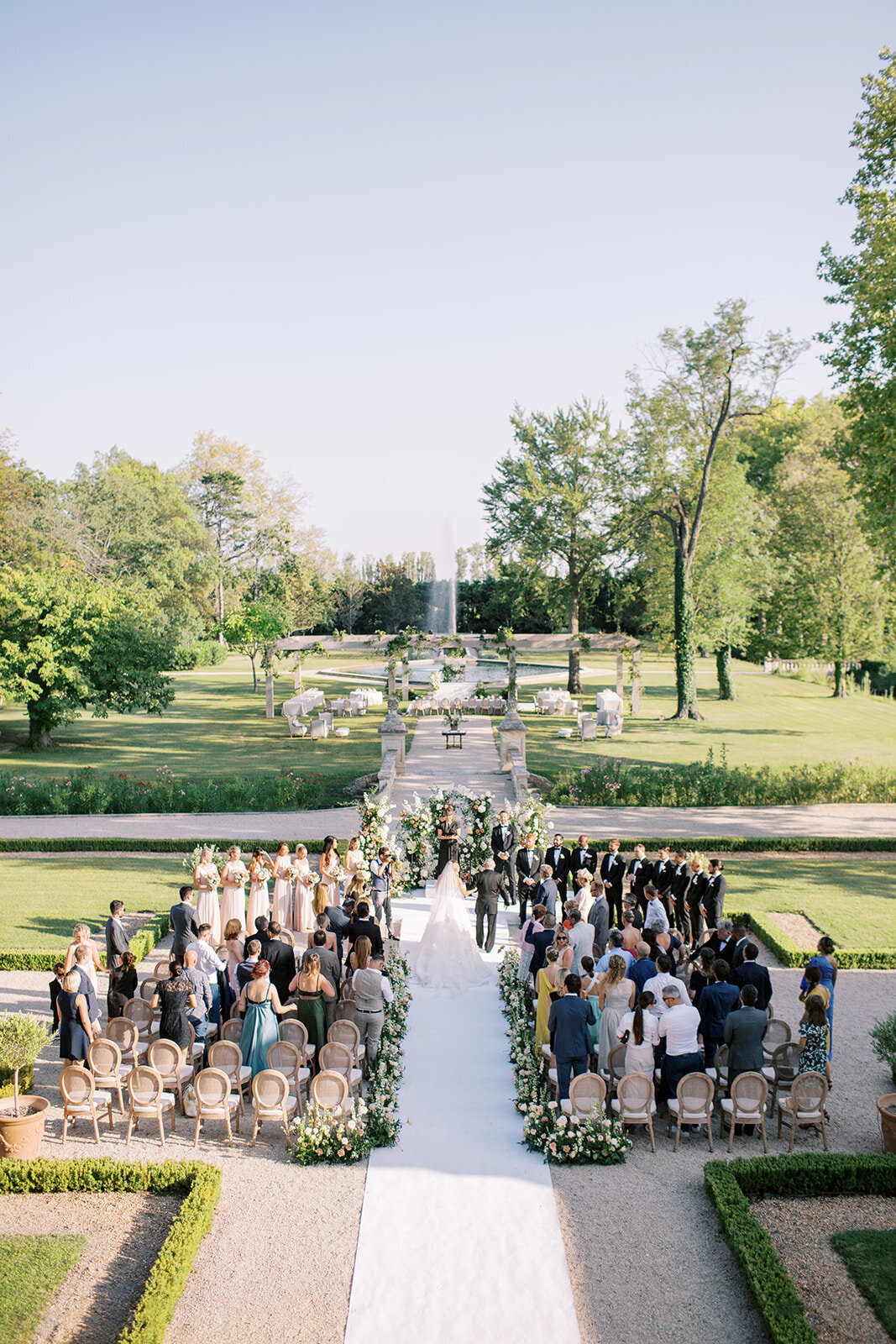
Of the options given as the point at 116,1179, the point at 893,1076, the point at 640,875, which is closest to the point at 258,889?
the point at 640,875

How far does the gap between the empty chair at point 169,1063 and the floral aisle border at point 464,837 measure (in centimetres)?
731

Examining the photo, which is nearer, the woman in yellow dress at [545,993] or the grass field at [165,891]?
the woman in yellow dress at [545,993]

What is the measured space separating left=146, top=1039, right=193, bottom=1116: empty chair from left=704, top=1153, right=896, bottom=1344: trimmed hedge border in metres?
4.78

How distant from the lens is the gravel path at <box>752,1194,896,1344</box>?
6477mm

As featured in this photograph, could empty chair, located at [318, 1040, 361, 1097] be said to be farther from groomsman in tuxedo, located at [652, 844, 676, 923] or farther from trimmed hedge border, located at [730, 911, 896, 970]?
trimmed hedge border, located at [730, 911, 896, 970]

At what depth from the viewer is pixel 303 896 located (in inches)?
539

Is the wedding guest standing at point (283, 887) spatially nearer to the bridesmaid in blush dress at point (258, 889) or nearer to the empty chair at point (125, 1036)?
the bridesmaid in blush dress at point (258, 889)

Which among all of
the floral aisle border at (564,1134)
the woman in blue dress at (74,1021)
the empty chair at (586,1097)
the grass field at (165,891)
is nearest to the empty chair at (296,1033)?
the woman in blue dress at (74,1021)

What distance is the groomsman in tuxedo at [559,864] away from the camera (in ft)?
46.3

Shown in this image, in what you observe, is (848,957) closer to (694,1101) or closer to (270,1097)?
(694,1101)

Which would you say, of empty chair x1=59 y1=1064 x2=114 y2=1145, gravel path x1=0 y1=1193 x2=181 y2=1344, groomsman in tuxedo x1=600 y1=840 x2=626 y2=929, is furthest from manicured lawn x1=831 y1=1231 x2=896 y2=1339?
groomsman in tuxedo x1=600 y1=840 x2=626 y2=929

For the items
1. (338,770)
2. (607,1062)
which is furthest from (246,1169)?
(338,770)

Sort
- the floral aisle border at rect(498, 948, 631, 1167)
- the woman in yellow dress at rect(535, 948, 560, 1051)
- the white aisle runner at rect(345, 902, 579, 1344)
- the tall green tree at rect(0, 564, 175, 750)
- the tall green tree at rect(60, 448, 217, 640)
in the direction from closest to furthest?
the white aisle runner at rect(345, 902, 579, 1344)
the floral aisle border at rect(498, 948, 631, 1167)
the woman in yellow dress at rect(535, 948, 560, 1051)
the tall green tree at rect(0, 564, 175, 750)
the tall green tree at rect(60, 448, 217, 640)

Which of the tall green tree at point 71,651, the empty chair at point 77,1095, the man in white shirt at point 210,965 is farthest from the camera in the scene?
the tall green tree at point 71,651
